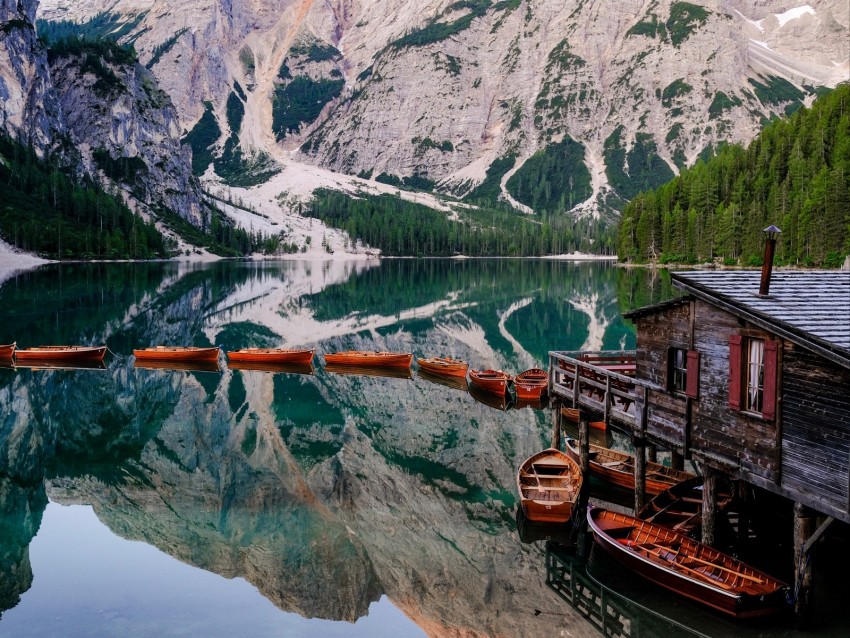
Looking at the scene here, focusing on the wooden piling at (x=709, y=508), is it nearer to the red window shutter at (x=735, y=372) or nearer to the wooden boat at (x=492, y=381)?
the red window shutter at (x=735, y=372)

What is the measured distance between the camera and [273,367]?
56781 mm

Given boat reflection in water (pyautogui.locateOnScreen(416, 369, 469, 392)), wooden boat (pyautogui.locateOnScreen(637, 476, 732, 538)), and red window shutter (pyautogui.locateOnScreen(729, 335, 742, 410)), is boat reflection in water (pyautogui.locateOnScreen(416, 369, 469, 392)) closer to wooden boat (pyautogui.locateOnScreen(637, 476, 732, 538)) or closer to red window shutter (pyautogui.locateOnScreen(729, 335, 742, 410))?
wooden boat (pyautogui.locateOnScreen(637, 476, 732, 538))

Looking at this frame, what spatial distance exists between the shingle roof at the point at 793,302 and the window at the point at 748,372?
88 cm

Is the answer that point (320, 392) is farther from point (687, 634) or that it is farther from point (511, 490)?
point (687, 634)

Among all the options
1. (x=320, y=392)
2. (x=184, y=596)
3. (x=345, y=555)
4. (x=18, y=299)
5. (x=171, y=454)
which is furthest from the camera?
(x=18, y=299)

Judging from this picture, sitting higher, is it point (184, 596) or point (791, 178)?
point (791, 178)

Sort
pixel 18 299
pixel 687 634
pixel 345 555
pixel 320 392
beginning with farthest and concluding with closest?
1. pixel 18 299
2. pixel 320 392
3. pixel 345 555
4. pixel 687 634

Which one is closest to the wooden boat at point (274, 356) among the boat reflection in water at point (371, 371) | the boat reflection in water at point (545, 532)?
the boat reflection in water at point (371, 371)

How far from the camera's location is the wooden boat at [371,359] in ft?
183

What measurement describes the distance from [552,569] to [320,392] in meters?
29.4

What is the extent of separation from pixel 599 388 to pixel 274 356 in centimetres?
3541

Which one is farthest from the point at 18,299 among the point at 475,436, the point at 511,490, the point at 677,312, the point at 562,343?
A: the point at 677,312

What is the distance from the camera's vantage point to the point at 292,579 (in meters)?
21.9

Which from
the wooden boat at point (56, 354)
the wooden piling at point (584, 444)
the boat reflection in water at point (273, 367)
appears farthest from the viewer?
the wooden boat at point (56, 354)
